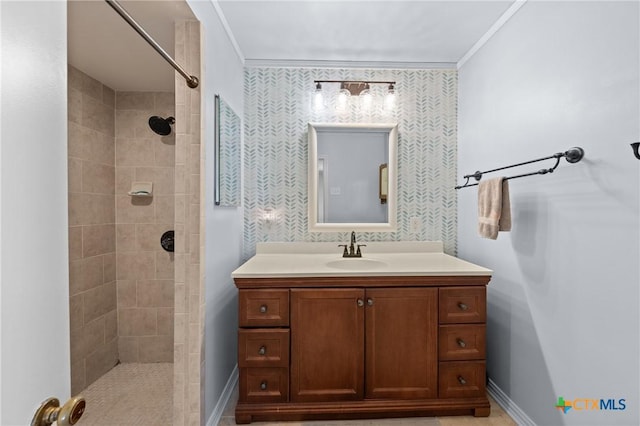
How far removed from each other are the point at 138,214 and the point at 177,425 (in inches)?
60.1

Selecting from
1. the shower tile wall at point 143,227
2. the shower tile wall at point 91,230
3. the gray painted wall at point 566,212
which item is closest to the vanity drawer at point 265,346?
the shower tile wall at point 143,227

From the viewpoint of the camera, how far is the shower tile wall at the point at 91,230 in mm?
2039

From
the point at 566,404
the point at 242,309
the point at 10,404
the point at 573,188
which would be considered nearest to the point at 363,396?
the point at 242,309

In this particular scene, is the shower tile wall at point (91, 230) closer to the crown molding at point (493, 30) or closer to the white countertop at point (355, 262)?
the white countertop at point (355, 262)

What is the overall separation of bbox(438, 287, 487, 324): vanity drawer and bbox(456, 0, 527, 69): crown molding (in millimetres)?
1573

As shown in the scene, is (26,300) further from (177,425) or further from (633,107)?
(633,107)

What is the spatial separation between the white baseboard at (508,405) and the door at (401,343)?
18.3 inches

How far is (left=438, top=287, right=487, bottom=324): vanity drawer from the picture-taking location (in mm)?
1817

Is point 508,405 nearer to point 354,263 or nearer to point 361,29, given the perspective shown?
point 354,263

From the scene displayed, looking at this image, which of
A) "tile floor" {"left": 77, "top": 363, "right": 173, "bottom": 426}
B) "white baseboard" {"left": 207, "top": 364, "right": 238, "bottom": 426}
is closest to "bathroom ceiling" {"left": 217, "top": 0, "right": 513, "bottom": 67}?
"white baseboard" {"left": 207, "top": 364, "right": 238, "bottom": 426}

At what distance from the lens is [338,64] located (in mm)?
2447

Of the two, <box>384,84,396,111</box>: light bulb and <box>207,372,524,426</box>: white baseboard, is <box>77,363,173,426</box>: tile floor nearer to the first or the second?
<box>207,372,524,426</box>: white baseboard

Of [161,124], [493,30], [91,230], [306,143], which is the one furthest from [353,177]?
[91,230]

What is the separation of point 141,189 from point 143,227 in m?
0.29
